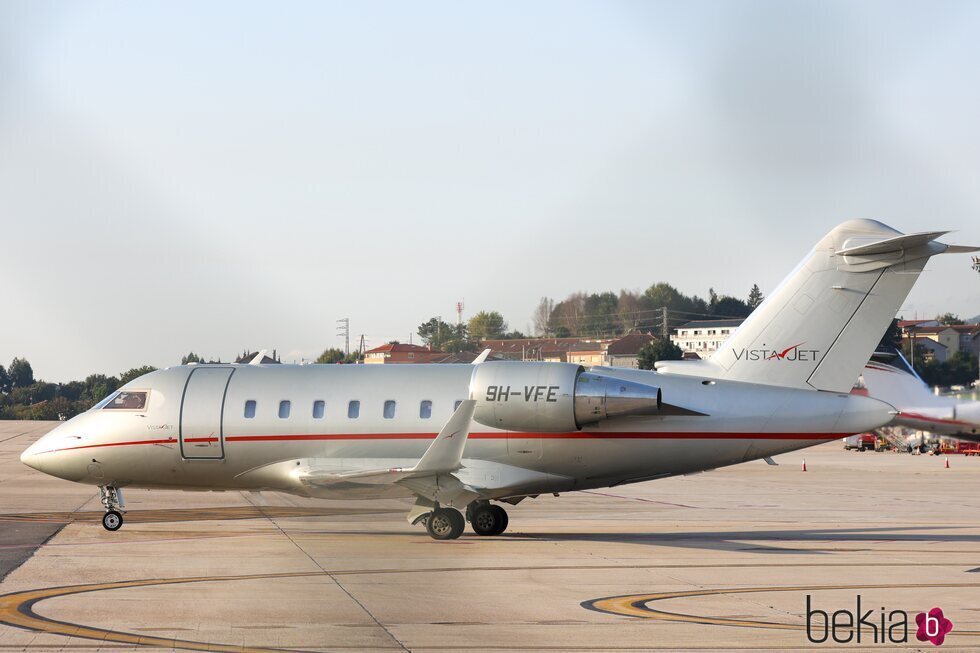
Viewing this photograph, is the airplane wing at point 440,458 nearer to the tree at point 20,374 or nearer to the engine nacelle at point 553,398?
the engine nacelle at point 553,398

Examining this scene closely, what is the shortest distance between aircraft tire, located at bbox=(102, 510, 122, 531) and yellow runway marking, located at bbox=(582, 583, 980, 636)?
12690mm

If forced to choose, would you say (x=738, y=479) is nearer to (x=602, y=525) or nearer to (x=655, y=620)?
(x=602, y=525)

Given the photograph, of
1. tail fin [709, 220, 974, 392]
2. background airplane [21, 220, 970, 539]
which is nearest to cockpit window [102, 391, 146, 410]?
background airplane [21, 220, 970, 539]

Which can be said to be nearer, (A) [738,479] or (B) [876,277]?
(B) [876,277]

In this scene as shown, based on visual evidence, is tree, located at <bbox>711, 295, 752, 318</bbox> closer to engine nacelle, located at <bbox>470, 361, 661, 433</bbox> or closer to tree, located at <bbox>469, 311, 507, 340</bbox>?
tree, located at <bbox>469, 311, 507, 340</bbox>

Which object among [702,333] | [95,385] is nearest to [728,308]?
[702,333]

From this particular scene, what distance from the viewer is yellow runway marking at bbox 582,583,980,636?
13.5 meters

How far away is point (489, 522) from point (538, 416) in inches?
106

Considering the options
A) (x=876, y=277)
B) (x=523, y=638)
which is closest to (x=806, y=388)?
(x=876, y=277)

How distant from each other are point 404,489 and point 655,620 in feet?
30.6

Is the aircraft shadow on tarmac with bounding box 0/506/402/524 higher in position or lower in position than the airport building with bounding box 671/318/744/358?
lower

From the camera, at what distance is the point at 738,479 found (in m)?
41.6

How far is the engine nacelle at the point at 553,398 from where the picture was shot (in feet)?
71.8

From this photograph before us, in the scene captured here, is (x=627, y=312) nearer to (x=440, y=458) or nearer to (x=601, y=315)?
(x=601, y=315)
